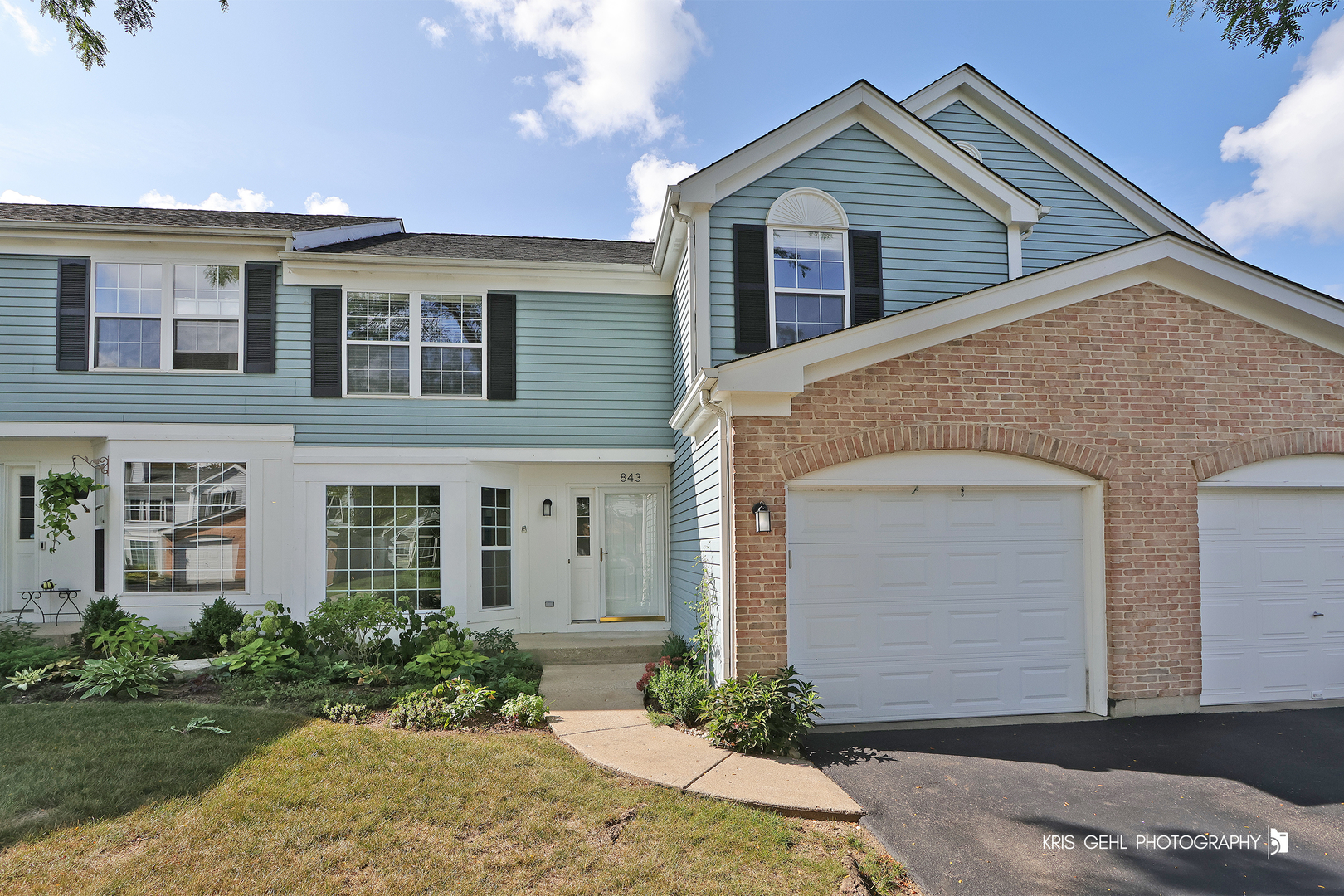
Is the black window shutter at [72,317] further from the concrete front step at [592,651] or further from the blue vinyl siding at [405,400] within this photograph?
the concrete front step at [592,651]

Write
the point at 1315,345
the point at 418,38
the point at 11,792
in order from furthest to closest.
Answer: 1. the point at 418,38
2. the point at 1315,345
3. the point at 11,792

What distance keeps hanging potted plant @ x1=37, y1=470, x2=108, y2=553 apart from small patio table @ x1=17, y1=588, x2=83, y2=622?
3.11ft

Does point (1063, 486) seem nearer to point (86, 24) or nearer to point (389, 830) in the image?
point (389, 830)

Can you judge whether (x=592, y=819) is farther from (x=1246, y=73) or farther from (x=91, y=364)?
(x=1246, y=73)

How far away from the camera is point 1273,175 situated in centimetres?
1062

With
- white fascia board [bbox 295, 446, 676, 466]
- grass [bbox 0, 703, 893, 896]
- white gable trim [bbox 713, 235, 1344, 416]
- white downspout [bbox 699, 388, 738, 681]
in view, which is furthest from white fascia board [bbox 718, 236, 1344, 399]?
white fascia board [bbox 295, 446, 676, 466]

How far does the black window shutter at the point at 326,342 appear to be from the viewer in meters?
9.60

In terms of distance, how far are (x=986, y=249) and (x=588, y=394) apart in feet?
18.2

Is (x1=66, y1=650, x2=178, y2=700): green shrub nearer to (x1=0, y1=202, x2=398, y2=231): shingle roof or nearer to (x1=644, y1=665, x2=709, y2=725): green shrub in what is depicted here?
(x1=644, y1=665, x2=709, y2=725): green shrub

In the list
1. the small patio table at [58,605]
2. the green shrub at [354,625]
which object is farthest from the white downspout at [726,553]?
the small patio table at [58,605]

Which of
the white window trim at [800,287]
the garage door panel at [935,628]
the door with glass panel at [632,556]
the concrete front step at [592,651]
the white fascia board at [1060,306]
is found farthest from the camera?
the door with glass panel at [632,556]

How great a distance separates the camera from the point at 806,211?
29.0 feet

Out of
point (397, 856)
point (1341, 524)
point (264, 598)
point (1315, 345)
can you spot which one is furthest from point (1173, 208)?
point (264, 598)

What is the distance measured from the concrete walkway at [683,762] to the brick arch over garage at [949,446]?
7.80ft
